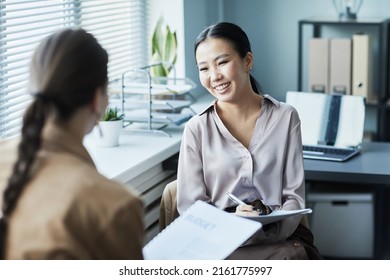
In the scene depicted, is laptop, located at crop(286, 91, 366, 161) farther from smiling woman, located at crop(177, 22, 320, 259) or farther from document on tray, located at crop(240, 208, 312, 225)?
document on tray, located at crop(240, 208, 312, 225)

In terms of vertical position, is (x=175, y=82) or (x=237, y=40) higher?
(x=237, y=40)

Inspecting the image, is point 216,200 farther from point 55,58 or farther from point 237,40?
point 55,58

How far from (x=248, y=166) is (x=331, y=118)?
2.73ft

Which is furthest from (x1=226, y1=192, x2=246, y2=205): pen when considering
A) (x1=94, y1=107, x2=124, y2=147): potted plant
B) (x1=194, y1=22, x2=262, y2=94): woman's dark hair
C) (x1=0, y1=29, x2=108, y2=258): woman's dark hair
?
(x1=0, y1=29, x2=108, y2=258): woman's dark hair

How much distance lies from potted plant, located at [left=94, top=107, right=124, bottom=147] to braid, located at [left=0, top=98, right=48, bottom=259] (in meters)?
1.59

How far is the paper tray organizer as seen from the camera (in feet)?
10.2

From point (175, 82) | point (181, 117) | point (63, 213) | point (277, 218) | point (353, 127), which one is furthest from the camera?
point (175, 82)

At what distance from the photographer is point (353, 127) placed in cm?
296

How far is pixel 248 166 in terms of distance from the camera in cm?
227

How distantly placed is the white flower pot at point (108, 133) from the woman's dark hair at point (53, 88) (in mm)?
1591

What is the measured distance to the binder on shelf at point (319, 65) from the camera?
3.88 meters

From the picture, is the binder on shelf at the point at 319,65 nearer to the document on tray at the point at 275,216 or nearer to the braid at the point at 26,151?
the document on tray at the point at 275,216
